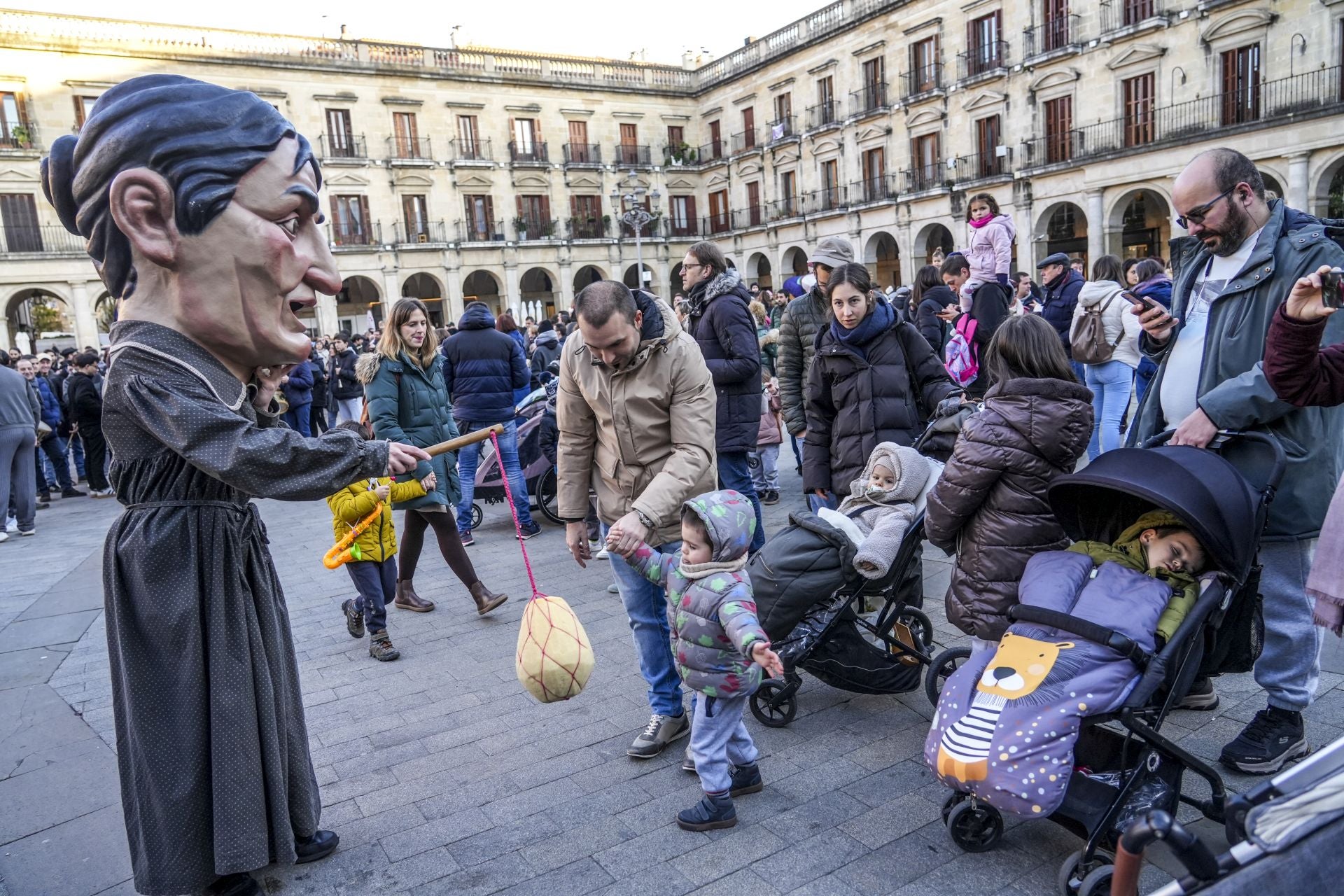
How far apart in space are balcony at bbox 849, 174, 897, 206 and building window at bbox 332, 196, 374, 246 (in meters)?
17.5

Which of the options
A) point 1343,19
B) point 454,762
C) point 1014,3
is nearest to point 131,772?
point 454,762

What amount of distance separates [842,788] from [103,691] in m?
3.73

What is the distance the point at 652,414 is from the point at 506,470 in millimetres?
4188

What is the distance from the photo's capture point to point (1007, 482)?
3.24 m

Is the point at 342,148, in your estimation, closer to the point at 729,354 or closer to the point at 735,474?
the point at 729,354

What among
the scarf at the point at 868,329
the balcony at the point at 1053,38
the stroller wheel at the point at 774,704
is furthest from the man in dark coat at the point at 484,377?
the balcony at the point at 1053,38

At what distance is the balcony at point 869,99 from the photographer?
103 feet

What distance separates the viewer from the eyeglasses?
3141mm

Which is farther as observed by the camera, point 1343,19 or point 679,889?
point 1343,19

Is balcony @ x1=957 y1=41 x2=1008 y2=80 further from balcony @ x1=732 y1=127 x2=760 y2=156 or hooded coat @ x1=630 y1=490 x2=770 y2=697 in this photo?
hooded coat @ x1=630 y1=490 x2=770 y2=697

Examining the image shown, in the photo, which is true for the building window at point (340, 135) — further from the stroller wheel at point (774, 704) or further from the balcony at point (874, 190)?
the stroller wheel at point (774, 704)

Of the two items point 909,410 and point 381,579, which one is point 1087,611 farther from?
point 381,579

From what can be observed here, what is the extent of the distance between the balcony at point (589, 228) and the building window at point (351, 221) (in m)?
8.13

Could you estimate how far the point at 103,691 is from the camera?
4.64m
